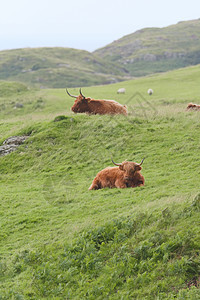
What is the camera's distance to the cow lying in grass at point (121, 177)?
10977 millimetres

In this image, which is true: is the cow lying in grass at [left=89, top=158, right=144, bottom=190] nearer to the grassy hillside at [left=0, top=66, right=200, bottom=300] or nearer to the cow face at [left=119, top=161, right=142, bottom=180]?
the cow face at [left=119, top=161, right=142, bottom=180]

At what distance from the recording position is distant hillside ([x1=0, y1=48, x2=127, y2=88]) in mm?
128500

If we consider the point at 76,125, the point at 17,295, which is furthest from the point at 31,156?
the point at 17,295

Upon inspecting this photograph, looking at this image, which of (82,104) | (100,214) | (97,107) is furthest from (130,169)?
(82,104)

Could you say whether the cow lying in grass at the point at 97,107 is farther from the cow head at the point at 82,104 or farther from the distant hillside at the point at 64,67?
the distant hillside at the point at 64,67

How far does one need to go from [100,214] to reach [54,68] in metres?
141

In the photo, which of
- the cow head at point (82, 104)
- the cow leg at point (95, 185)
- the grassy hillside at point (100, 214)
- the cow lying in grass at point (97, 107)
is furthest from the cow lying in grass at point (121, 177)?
the cow head at point (82, 104)

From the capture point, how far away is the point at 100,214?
8.77 metres

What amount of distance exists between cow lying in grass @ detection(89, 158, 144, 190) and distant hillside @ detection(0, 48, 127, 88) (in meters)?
109

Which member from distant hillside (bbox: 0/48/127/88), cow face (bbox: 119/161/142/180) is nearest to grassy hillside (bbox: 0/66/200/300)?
cow face (bbox: 119/161/142/180)

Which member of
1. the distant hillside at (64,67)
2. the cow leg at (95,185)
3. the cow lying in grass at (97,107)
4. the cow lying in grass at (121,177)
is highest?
the distant hillside at (64,67)

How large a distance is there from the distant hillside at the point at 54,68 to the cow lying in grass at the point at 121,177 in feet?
358

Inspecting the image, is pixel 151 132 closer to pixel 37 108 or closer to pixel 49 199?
pixel 49 199

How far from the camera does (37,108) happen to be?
1410 inches
